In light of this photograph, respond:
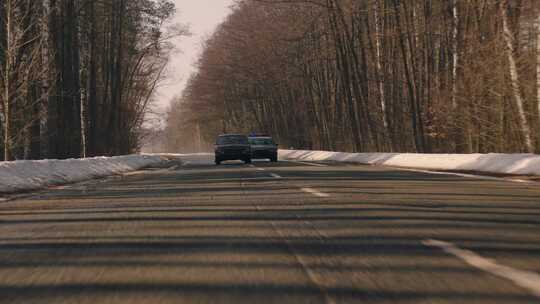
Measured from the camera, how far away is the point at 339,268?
433 cm

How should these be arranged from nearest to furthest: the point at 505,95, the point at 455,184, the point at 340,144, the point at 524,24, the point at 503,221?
the point at 503,221 → the point at 455,184 → the point at 524,24 → the point at 505,95 → the point at 340,144

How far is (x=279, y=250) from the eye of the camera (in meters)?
5.03

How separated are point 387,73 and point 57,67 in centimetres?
1808

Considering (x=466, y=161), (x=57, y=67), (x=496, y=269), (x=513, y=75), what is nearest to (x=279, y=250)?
(x=496, y=269)

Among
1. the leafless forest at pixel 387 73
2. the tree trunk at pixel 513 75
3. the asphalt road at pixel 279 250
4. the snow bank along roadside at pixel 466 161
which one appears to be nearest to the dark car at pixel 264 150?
the snow bank along roadside at pixel 466 161

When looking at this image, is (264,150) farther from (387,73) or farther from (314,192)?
(314,192)

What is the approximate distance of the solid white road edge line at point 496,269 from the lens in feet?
12.3

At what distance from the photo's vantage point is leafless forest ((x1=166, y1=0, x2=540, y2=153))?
67.6ft

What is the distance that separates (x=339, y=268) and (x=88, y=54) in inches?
1300

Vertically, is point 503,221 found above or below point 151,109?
below

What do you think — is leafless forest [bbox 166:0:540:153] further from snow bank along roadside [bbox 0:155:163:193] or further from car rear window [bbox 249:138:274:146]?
snow bank along roadside [bbox 0:155:163:193]

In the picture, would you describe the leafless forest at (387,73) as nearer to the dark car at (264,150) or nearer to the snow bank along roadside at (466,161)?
the snow bank along roadside at (466,161)

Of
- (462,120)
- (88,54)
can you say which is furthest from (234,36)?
(462,120)

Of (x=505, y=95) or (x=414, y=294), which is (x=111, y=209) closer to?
(x=414, y=294)
